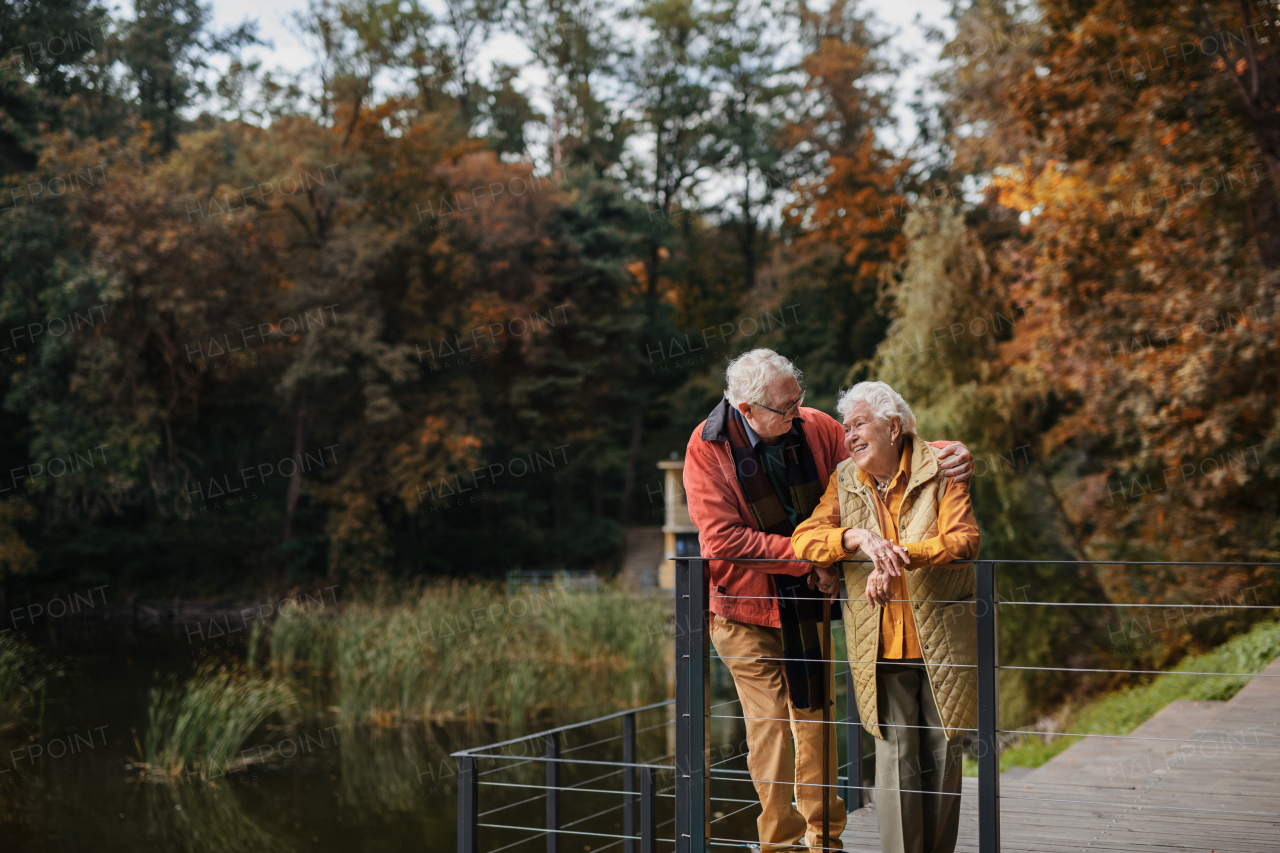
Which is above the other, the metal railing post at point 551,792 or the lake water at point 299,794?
the metal railing post at point 551,792

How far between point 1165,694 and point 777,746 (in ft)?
20.6

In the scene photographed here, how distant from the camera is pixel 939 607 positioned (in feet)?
8.52

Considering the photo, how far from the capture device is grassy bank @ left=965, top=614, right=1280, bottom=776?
7.06m

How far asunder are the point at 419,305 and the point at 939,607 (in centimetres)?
1863

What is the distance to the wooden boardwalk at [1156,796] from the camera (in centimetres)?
343

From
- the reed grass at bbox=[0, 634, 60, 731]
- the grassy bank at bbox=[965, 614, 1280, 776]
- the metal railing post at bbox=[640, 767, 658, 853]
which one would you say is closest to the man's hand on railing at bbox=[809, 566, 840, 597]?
the metal railing post at bbox=[640, 767, 658, 853]

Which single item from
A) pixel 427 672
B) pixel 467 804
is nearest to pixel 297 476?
pixel 427 672

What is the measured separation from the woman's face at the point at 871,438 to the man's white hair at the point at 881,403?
0.01 m

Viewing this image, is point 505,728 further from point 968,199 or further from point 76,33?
point 76,33

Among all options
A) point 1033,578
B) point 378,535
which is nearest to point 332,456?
point 378,535

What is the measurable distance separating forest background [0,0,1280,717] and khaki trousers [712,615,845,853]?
752 centimetres

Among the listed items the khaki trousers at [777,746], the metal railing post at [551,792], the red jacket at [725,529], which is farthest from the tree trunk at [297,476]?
the khaki trousers at [777,746]

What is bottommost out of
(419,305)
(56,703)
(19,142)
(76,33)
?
(56,703)

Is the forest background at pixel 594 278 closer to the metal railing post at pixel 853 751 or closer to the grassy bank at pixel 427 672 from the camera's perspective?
the grassy bank at pixel 427 672
